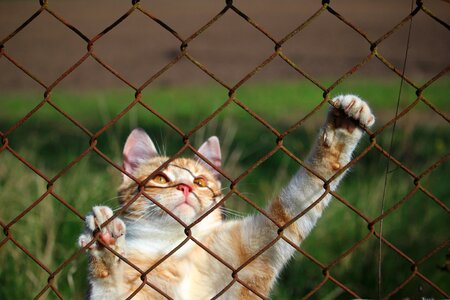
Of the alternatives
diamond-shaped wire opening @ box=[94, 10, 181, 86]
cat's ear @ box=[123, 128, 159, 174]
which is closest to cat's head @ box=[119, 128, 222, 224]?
cat's ear @ box=[123, 128, 159, 174]

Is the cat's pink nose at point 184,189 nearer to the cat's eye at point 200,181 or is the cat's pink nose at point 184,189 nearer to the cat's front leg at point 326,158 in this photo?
the cat's eye at point 200,181

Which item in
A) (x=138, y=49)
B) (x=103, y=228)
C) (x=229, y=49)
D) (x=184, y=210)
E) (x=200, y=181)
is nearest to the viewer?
(x=103, y=228)

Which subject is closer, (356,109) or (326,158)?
(356,109)

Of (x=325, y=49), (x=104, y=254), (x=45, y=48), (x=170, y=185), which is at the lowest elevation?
(x=104, y=254)

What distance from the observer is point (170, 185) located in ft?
10.6

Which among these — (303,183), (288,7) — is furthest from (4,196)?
(288,7)

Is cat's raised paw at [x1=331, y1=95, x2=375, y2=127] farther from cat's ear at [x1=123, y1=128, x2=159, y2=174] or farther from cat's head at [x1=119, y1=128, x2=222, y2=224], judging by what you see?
cat's ear at [x1=123, y1=128, x2=159, y2=174]

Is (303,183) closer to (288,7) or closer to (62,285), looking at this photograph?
(62,285)

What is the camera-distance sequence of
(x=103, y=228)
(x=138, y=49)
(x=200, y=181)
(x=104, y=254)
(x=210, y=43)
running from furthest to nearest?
1. (x=210, y=43)
2. (x=138, y=49)
3. (x=200, y=181)
4. (x=104, y=254)
5. (x=103, y=228)

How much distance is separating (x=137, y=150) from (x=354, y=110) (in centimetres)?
127

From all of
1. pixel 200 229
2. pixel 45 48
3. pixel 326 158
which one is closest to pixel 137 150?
pixel 200 229

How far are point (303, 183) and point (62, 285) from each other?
1.58 meters

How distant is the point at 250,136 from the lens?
25.3 ft

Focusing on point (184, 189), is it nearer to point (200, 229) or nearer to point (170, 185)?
point (170, 185)
